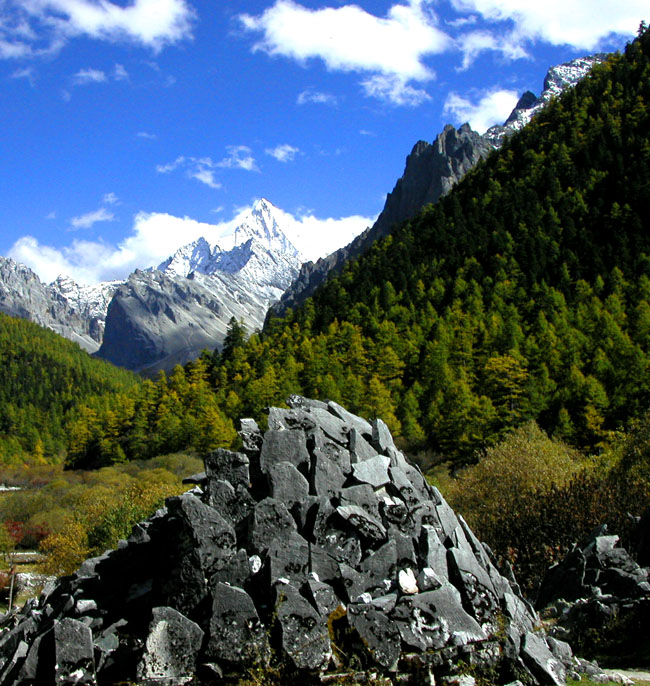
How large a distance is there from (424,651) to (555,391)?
217 feet

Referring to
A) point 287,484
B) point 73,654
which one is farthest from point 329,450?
point 73,654

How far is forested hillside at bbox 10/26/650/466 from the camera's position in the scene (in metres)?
75.2

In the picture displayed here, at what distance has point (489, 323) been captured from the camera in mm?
102562

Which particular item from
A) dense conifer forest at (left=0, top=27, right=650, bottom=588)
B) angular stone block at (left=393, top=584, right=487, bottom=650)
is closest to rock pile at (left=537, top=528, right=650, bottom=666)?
angular stone block at (left=393, top=584, right=487, bottom=650)

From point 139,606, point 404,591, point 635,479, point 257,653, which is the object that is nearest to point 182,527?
point 139,606

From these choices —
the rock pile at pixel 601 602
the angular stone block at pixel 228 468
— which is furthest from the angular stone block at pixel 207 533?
the rock pile at pixel 601 602

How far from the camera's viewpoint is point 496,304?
112 meters

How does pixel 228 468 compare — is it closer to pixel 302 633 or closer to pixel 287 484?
pixel 287 484

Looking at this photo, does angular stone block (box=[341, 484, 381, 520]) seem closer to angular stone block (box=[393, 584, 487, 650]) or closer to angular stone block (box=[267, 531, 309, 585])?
angular stone block (box=[267, 531, 309, 585])

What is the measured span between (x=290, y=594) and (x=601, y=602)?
33.9 feet

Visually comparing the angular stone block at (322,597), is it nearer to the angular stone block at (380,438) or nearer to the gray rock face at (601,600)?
the gray rock face at (601,600)

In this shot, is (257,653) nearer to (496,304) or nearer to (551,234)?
(496,304)

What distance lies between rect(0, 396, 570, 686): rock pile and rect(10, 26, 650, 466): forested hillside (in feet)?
172

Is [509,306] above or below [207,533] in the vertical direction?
above
